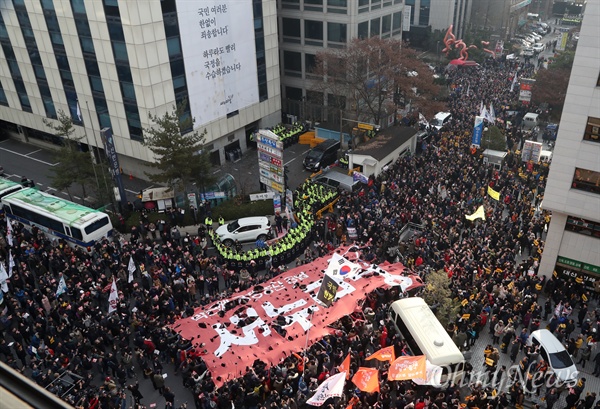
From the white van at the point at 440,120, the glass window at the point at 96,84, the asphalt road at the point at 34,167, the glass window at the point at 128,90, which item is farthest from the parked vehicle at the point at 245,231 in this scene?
the white van at the point at 440,120

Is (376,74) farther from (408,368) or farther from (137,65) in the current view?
(408,368)

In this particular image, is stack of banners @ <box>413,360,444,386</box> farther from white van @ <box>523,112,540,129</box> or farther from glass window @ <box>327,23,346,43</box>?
white van @ <box>523,112,540,129</box>

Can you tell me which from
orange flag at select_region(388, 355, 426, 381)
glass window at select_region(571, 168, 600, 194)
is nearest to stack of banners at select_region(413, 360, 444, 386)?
orange flag at select_region(388, 355, 426, 381)

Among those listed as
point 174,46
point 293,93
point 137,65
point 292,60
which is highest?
point 174,46

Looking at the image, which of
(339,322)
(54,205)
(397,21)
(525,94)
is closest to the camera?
(339,322)

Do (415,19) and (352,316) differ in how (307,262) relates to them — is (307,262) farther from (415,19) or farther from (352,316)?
(415,19)

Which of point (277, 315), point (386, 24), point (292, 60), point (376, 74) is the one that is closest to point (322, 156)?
point (376, 74)

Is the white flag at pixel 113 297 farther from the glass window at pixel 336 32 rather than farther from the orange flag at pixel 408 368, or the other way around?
the glass window at pixel 336 32
